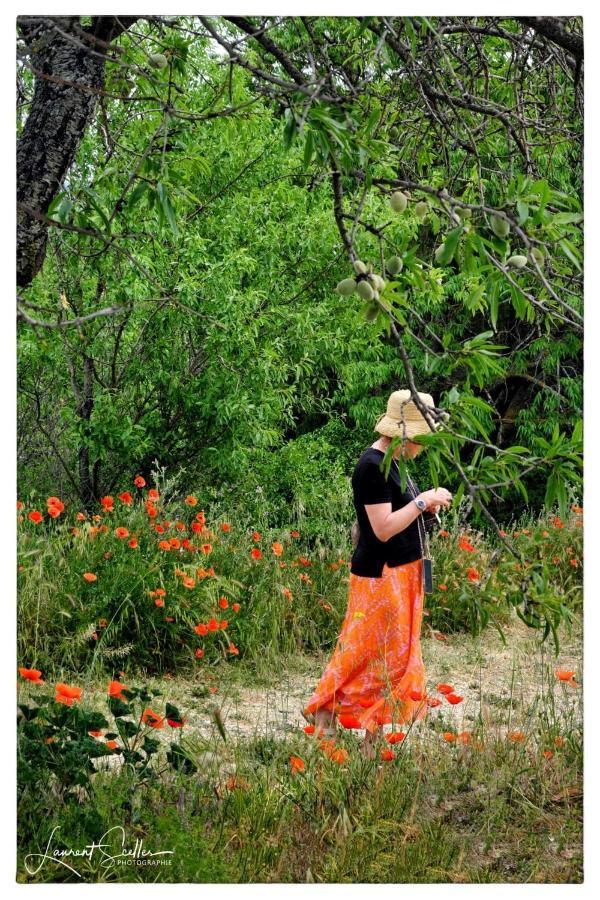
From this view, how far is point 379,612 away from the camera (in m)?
3.02

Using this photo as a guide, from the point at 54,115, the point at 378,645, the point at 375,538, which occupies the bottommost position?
the point at 378,645

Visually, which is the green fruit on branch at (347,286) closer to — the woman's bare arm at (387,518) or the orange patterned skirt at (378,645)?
the woman's bare arm at (387,518)

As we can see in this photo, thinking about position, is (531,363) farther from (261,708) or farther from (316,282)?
(261,708)

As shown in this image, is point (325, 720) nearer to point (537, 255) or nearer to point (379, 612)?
point (379, 612)

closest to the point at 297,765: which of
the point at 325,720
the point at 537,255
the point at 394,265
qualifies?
the point at 325,720

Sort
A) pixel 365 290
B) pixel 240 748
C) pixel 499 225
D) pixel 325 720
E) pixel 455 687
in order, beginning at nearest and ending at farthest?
pixel 365 290 < pixel 499 225 < pixel 240 748 < pixel 325 720 < pixel 455 687

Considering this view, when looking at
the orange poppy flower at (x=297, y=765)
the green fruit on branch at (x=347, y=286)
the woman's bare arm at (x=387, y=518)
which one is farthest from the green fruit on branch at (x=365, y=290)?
the orange poppy flower at (x=297, y=765)

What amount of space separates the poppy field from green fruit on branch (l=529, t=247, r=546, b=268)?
19.3 inches

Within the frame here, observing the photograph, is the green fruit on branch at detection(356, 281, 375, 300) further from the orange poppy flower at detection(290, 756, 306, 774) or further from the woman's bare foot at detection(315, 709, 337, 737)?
the woman's bare foot at detection(315, 709, 337, 737)

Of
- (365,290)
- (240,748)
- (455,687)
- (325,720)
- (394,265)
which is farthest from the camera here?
(455,687)

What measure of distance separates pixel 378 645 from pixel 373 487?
584mm

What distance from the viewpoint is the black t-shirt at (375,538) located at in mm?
2928

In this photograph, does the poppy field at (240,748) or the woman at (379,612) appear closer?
the poppy field at (240,748)
